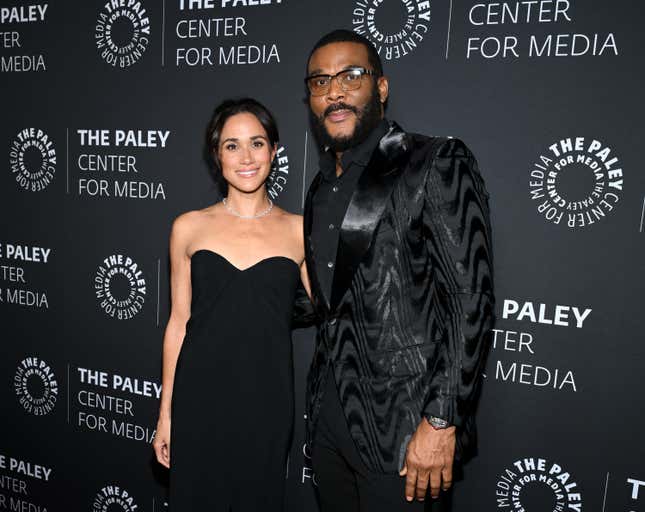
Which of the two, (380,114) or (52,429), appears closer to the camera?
(380,114)

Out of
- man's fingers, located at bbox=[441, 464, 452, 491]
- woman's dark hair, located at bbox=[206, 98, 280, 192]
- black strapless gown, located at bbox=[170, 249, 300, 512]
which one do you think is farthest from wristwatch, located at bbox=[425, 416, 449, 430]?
woman's dark hair, located at bbox=[206, 98, 280, 192]

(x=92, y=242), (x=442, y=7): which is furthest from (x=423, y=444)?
(x=92, y=242)

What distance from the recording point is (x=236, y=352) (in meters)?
1.83

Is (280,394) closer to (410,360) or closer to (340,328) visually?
(340,328)

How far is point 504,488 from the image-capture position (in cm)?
209

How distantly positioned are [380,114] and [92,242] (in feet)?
5.77

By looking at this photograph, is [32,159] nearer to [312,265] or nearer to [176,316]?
[176,316]

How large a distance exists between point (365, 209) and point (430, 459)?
72 cm

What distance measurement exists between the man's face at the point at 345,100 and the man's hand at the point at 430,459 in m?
0.90

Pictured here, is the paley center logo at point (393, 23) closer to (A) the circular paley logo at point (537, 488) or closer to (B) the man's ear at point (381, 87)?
(B) the man's ear at point (381, 87)

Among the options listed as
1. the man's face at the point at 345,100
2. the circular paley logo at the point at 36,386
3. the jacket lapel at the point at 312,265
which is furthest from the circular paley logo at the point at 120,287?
the man's face at the point at 345,100

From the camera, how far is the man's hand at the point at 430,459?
139 cm

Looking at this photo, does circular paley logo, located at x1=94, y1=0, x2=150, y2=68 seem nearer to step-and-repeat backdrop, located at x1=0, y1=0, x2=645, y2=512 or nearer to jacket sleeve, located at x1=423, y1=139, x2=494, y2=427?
step-and-repeat backdrop, located at x1=0, y1=0, x2=645, y2=512

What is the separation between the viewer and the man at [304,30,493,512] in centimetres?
138
